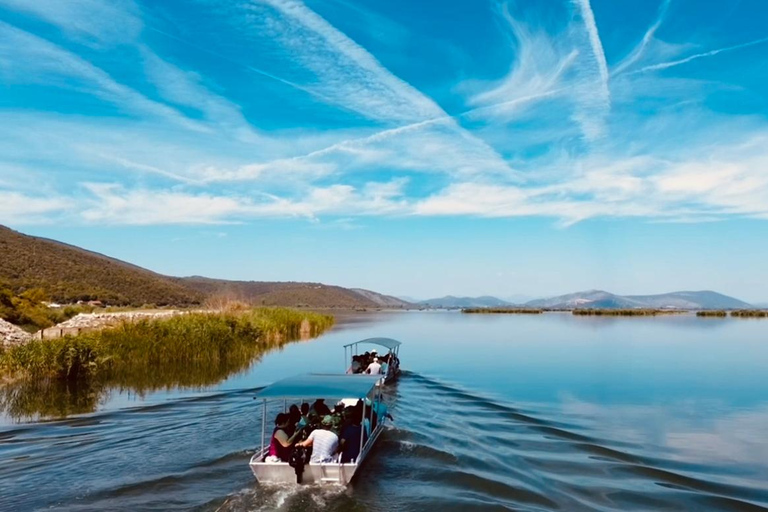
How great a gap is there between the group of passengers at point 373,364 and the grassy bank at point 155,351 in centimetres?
657

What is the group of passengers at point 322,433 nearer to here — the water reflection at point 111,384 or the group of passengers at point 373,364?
the water reflection at point 111,384

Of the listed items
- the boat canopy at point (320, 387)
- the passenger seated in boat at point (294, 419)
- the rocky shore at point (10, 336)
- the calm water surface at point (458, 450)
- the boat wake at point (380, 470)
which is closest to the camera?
the boat wake at point (380, 470)

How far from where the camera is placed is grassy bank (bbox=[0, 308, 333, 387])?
914 inches

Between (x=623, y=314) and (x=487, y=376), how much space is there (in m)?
94.1

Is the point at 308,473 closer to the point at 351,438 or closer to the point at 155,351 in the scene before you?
the point at 351,438

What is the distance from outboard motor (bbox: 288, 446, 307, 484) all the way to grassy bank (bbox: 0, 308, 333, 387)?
14630mm

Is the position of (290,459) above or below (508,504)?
above

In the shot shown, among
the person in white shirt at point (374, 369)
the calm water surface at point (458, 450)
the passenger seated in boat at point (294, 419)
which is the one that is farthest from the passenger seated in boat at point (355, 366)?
the passenger seated in boat at point (294, 419)

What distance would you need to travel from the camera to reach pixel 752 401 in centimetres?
2383

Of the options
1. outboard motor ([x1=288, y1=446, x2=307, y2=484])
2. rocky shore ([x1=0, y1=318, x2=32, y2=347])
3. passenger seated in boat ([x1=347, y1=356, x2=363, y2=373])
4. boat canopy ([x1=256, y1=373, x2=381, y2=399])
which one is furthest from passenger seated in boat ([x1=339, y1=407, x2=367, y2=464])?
rocky shore ([x1=0, y1=318, x2=32, y2=347])

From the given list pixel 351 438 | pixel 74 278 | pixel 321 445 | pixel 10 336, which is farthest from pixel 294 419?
pixel 74 278

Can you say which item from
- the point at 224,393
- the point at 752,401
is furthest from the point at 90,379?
the point at 752,401

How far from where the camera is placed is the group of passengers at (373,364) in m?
25.6

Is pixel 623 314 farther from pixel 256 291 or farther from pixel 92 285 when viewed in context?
pixel 256 291
